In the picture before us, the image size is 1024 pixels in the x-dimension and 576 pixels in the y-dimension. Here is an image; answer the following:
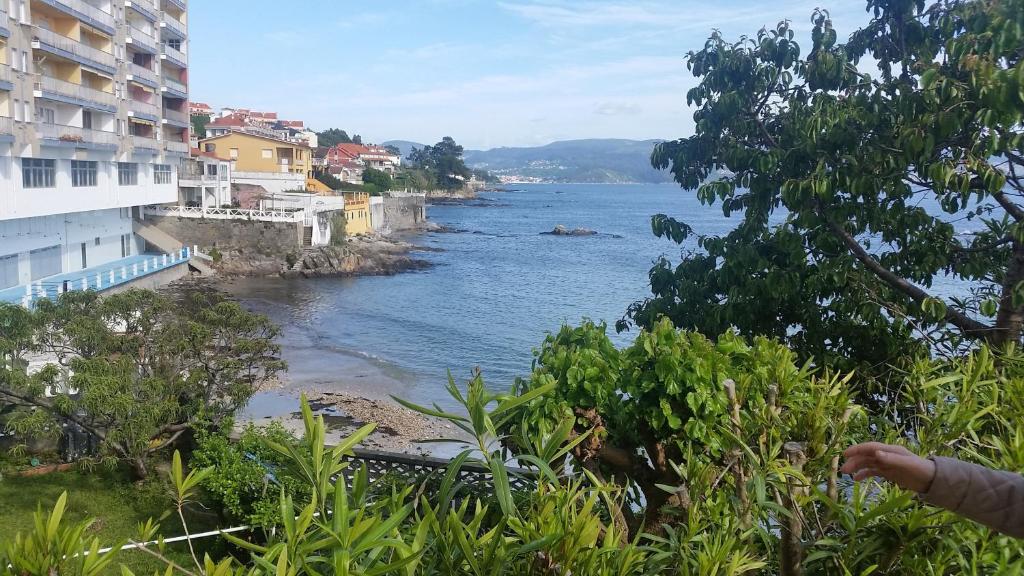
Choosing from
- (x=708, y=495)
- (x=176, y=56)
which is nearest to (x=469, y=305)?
(x=176, y=56)

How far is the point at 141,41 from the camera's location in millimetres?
31266

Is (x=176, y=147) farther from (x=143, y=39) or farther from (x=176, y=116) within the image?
(x=143, y=39)

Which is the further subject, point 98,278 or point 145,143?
point 145,143

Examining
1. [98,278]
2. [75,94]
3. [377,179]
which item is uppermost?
[75,94]

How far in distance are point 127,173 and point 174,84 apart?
5849 mm

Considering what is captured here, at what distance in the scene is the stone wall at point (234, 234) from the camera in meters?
37.4

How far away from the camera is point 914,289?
6148 millimetres

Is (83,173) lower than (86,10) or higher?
lower

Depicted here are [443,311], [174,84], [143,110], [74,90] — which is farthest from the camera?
[174,84]

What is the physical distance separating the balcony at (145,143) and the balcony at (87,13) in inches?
165

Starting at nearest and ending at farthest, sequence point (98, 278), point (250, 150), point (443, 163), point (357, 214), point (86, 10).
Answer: point (98, 278) → point (86, 10) → point (357, 214) → point (250, 150) → point (443, 163)

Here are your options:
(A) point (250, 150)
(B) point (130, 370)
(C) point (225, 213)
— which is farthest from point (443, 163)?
(B) point (130, 370)

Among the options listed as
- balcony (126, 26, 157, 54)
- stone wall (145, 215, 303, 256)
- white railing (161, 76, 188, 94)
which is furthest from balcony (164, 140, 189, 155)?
balcony (126, 26, 157, 54)

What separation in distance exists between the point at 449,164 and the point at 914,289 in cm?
10752
